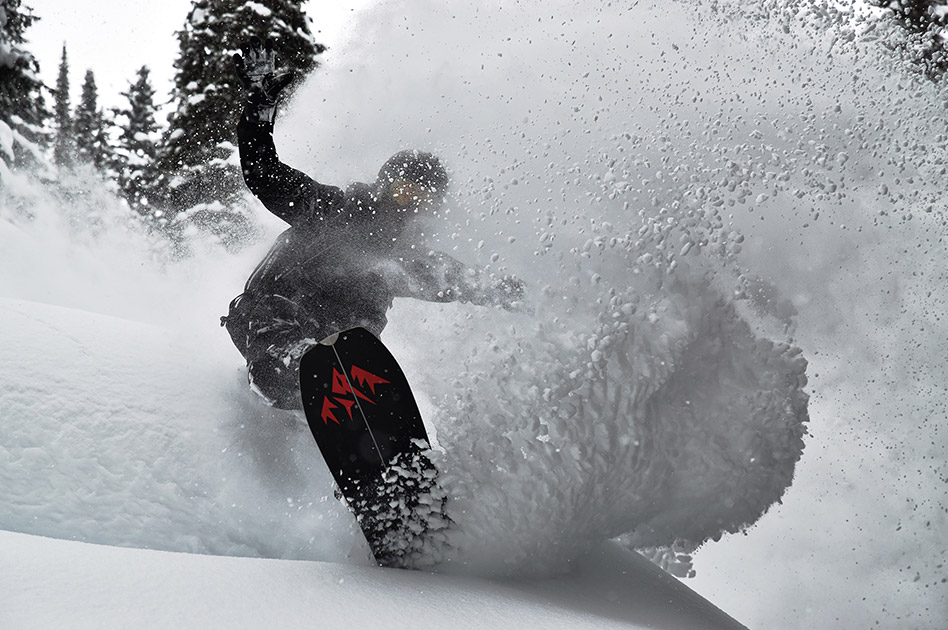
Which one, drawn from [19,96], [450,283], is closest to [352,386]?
[450,283]

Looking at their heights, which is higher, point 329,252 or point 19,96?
point 19,96

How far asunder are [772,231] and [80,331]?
3.23 meters

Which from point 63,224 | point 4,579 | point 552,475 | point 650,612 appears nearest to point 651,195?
point 552,475

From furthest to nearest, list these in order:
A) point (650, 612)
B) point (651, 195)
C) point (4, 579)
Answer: point (651, 195), point (650, 612), point (4, 579)

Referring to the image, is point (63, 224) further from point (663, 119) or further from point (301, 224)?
point (663, 119)

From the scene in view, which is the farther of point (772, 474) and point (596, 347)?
point (772, 474)

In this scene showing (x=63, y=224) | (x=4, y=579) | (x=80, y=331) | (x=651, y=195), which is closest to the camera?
(x=4, y=579)

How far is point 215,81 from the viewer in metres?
12.9

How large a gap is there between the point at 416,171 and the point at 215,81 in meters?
10.5

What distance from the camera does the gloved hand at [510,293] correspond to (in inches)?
124

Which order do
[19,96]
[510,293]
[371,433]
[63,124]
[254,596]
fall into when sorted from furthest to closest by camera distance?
[63,124]
[19,96]
[510,293]
[371,433]
[254,596]

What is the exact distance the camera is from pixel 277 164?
3.86m

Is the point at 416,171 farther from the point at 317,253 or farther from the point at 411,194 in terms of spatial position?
the point at 317,253

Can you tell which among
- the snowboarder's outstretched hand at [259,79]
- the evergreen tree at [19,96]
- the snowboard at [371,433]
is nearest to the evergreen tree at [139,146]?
the evergreen tree at [19,96]
